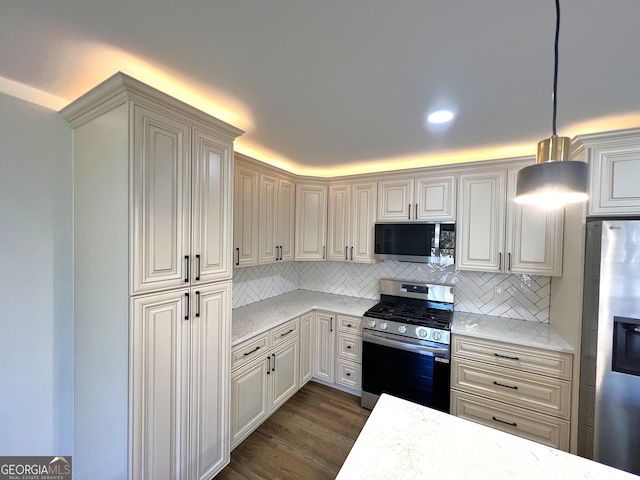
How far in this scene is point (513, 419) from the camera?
2014 mm

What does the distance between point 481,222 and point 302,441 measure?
250cm

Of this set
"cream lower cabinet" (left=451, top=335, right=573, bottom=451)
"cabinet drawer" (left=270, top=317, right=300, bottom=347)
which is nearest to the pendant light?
"cream lower cabinet" (left=451, top=335, right=573, bottom=451)

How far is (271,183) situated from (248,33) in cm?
167

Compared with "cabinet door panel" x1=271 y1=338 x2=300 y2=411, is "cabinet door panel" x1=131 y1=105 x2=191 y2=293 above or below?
above

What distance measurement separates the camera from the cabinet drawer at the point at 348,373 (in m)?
2.68

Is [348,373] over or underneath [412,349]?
underneath

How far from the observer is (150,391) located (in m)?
1.33

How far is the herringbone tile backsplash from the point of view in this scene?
96.5 inches

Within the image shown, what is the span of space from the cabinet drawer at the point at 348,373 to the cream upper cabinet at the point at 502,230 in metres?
1.50

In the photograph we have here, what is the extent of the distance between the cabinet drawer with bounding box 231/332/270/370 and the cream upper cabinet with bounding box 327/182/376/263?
1.29 meters

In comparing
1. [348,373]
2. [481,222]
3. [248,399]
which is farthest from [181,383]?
[481,222]

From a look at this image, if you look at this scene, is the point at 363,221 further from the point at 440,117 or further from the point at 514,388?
the point at 514,388

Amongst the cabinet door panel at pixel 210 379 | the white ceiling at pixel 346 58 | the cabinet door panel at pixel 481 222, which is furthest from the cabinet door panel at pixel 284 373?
the white ceiling at pixel 346 58

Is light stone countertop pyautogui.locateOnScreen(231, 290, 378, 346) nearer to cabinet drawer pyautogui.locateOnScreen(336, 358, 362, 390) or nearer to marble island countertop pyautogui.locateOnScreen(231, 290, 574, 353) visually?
marble island countertop pyautogui.locateOnScreen(231, 290, 574, 353)
